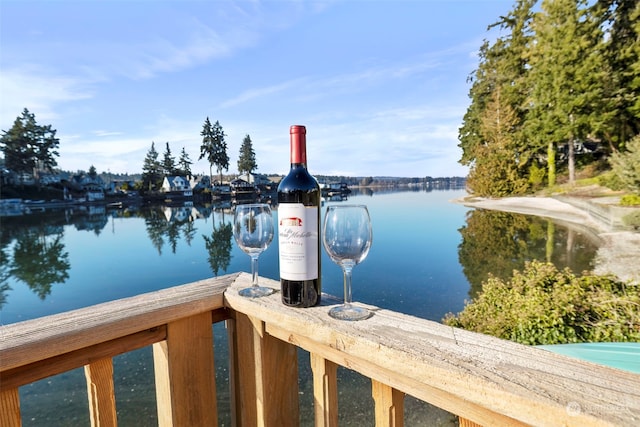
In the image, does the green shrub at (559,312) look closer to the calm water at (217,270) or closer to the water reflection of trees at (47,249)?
the calm water at (217,270)

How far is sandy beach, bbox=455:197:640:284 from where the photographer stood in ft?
24.2

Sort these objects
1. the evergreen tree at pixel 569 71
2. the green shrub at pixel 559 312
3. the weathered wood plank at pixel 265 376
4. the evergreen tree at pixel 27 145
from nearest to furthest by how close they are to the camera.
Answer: the weathered wood plank at pixel 265 376 → the green shrub at pixel 559 312 → the evergreen tree at pixel 569 71 → the evergreen tree at pixel 27 145

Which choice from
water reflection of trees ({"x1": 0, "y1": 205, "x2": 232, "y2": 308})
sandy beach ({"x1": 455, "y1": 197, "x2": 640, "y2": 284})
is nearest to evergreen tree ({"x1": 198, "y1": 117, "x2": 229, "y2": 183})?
water reflection of trees ({"x1": 0, "y1": 205, "x2": 232, "y2": 308})

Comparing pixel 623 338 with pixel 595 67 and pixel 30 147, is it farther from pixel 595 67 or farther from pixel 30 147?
pixel 30 147

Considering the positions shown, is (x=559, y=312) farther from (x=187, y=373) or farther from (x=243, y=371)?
(x=187, y=373)

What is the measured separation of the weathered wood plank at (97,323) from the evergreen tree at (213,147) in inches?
2451

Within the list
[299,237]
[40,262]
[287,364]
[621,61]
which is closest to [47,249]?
[40,262]

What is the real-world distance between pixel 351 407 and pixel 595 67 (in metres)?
23.3

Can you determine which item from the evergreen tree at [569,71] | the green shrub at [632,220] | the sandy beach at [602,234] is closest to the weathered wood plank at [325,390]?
the sandy beach at [602,234]

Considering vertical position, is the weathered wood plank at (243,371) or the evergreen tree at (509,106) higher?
the evergreen tree at (509,106)

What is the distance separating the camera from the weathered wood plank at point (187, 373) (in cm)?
101

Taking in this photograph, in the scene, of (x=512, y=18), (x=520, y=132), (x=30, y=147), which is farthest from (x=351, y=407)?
(x=30, y=147)

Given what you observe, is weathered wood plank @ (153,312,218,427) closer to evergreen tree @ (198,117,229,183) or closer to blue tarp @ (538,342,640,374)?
blue tarp @ (538,342,640,374)

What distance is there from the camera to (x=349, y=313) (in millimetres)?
844
